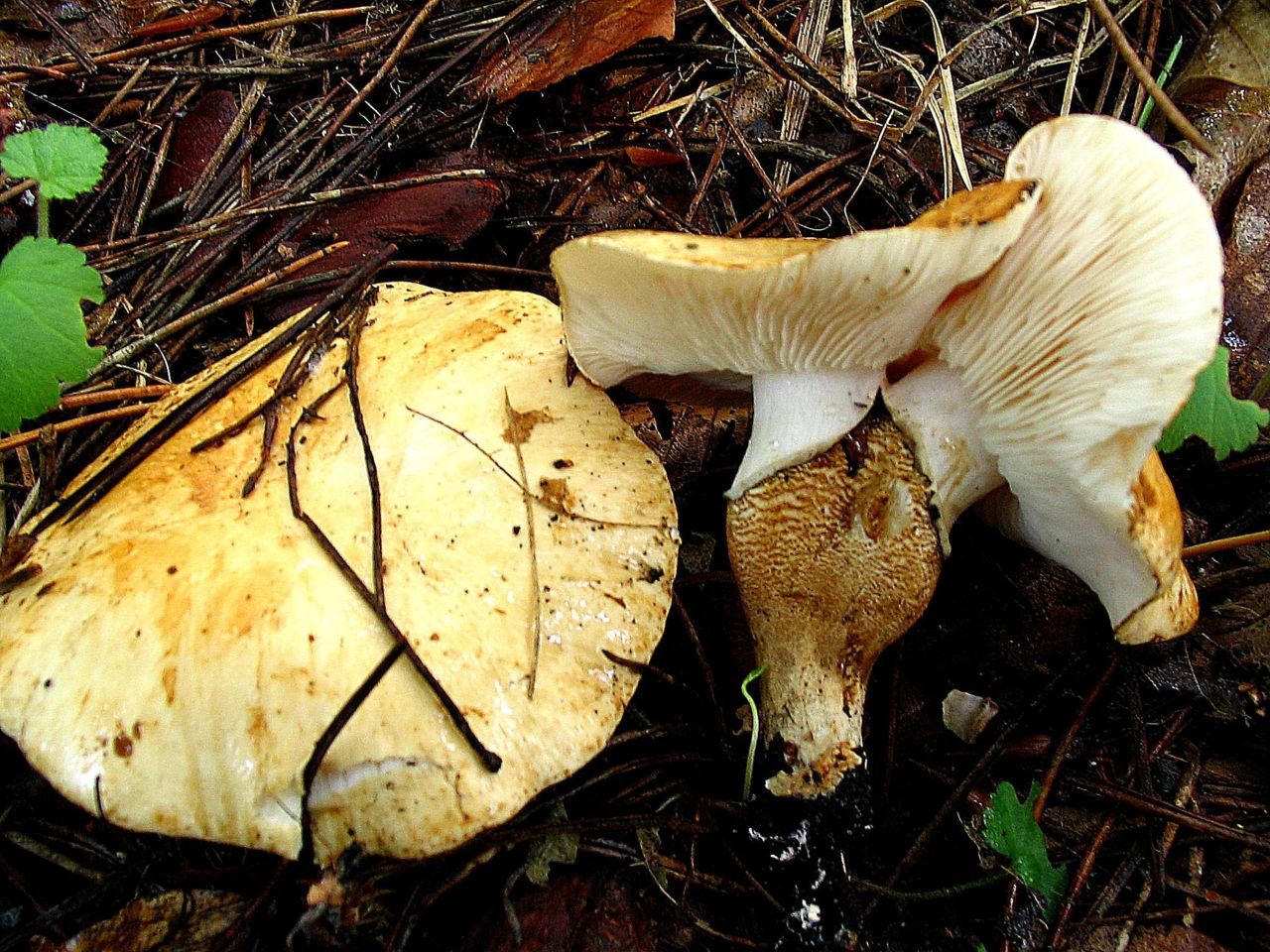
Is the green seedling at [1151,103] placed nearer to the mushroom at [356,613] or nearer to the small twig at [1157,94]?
the small twig at [1157,94]

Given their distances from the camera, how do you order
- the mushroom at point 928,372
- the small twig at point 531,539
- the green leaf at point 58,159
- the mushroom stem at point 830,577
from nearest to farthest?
the mushroom at point 928,372 < the small twig at point 531,539 < the mushroom stem at point 830,577 < the green leaf at point 58,159

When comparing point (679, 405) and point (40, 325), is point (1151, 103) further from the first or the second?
point (40, 325)

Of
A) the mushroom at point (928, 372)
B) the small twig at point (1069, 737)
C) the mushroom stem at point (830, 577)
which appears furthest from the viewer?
the small twig at point (1069, 737)

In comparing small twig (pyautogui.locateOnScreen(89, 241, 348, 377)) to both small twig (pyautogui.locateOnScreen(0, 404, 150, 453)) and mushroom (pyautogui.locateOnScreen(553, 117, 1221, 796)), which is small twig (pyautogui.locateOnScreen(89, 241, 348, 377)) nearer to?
small twig (pyautogui.locateOnScreen(0, 404, 150, 453))

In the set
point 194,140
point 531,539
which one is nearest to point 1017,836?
point 531,539

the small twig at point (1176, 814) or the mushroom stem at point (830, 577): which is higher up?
the mushroom stem at point (830, 577)

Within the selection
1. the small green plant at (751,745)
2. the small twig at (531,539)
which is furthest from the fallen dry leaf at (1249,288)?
the small twig at (531,539)
